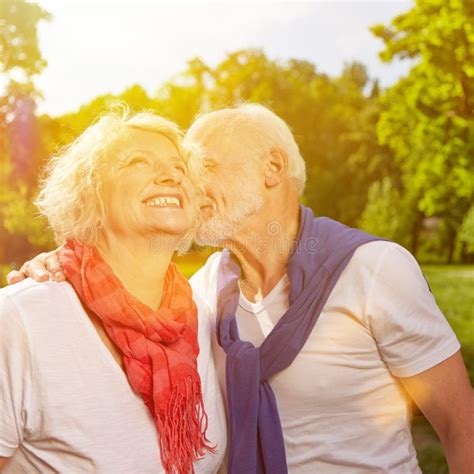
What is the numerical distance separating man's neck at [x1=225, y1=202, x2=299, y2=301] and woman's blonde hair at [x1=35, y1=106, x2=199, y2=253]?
0.60 meters

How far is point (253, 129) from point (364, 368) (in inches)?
54.2

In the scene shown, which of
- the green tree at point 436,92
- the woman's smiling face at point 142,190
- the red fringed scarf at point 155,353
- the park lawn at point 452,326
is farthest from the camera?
the green tree at point 436,92

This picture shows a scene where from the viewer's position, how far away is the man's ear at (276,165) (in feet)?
11.4

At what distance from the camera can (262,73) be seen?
3631cm

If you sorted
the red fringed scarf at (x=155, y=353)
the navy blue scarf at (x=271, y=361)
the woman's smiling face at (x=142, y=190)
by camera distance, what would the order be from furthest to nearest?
the navy blue scarf at (x=271, y=361) → the woman's smiling face at (x=142, y=190) → the red fringed scarf at (x=155, y=353)

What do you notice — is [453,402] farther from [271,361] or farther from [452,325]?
[452,325]

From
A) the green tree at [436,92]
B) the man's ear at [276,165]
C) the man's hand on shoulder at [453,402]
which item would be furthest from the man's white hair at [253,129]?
the green tree at [436,92]

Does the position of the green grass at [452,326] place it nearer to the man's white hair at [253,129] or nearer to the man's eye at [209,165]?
the man's white hair at [253,129]

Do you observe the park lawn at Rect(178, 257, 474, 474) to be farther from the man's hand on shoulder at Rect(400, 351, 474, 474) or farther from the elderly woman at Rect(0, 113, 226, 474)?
the elderly woman at Rect(0, 113, 226, 474)

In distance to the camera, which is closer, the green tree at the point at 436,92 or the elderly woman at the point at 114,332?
Answer: the elderly woman at the point at 114,332

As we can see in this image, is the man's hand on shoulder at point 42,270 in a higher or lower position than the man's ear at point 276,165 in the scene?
lower

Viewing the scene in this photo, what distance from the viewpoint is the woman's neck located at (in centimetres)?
286

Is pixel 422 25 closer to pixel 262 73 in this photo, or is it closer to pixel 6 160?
pixel 6 160

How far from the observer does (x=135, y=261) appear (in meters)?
2.87
